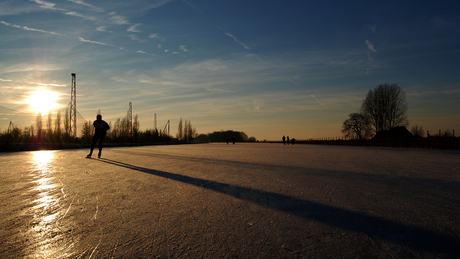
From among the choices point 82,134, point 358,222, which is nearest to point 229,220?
point 358,222

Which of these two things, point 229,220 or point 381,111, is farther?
point 381,111

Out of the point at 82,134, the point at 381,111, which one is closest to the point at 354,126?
the point at 381,111

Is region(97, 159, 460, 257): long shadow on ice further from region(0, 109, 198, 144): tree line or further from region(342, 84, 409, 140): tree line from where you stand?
region(342, 84, 409, 140): tree line

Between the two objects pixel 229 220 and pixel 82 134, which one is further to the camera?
pixel 82 134

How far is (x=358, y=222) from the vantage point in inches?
105

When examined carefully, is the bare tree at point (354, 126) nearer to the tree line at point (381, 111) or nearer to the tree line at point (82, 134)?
the tree line at point (381, 111)

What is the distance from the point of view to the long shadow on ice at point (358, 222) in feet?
6.96

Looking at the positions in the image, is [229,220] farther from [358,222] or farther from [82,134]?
[82,134]

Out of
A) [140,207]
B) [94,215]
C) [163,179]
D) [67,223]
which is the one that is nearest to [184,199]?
[140,207]

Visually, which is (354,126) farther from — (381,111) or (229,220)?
(229,220)

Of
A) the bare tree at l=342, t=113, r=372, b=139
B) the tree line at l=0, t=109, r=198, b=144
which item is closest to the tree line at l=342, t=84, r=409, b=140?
the bare tree at l=342, t=113, r=372, b=139

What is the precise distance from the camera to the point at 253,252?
6.53 ft

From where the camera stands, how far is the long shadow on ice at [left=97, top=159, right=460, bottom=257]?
6.96 ft

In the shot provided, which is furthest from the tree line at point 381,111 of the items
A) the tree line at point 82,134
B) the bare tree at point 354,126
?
the tree line at point 82,134
